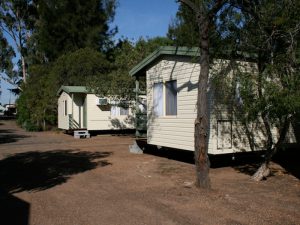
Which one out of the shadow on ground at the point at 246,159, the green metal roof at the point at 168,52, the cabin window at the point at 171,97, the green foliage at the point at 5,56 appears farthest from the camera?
the green foliage at the point at 5,56

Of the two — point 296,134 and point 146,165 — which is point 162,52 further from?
point 296,134

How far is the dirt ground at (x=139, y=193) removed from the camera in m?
5.75

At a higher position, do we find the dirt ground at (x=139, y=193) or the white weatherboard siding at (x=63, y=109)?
the white weatherboard siding at (x=63, y=109)

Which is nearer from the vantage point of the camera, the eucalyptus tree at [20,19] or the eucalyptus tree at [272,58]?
the eucalyptus tree at [272,58]

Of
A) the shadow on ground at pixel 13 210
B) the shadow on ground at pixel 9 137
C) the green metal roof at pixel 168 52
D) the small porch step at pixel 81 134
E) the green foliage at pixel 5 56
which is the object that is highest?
the green foliage at pixel 5 56

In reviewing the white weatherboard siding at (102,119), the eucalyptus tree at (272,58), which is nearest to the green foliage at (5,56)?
the white weatherboard siding at (102,119)

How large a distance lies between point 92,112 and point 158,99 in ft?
34.4

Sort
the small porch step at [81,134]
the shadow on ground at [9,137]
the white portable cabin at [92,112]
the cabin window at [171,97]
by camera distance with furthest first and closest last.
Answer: the white portable cabin at [92,112], the small porch step at [81,134], the shadow on ground at [9,137], the cabin window at [171,97]

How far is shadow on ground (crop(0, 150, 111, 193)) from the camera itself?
8516 mm

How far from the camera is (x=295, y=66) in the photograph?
7.79 meters

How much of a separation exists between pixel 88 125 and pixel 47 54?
17408 mm

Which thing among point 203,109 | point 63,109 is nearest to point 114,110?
point 63,109

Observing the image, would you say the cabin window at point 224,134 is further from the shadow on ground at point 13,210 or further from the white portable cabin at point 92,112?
the white portable cabin at point 92,112

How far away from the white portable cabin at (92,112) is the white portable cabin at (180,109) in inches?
362
